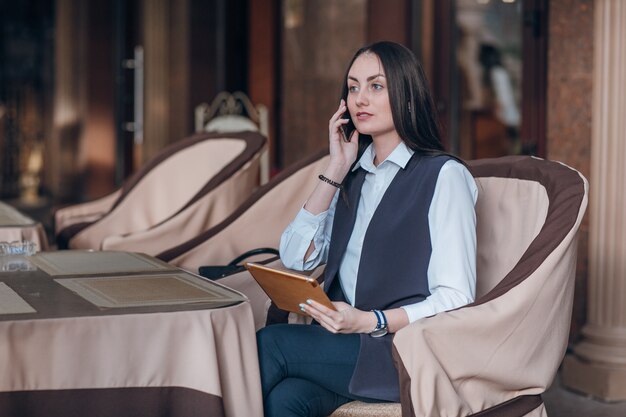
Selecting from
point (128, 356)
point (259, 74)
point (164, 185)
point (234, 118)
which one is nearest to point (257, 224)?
point (164, 185)

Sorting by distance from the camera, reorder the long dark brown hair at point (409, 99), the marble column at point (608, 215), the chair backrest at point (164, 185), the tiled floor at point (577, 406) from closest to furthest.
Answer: the long dark brown hair at point (409, 99) < the tiled floor at point (577, 406) < the marble column at point (608, 215) < the chair backrest at point (164, 185)

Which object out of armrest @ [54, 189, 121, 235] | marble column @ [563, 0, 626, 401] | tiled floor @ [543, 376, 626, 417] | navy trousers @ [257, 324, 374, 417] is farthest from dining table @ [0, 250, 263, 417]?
armrest @ [54, 189, 121, 235]

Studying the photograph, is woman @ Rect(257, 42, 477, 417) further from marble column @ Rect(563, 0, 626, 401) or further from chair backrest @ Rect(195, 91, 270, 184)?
chair backrest @ Rect(195, 91, 270, 184)

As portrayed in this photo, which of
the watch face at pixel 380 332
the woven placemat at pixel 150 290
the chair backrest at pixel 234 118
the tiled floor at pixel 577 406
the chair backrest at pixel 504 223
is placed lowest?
the tiled floor at pixel 577 406

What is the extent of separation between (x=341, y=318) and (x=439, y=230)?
306 mm

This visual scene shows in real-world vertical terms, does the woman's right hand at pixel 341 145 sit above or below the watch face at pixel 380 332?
above

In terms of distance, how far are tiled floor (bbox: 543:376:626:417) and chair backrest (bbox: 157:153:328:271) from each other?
1.17 metres

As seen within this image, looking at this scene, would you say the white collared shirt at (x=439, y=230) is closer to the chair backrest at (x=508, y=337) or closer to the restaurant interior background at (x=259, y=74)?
the chair backrest at (x=508, y=337)

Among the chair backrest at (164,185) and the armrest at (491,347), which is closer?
the armrest at (491,347)

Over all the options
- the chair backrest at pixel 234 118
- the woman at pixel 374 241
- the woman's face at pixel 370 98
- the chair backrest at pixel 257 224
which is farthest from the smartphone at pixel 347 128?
the chair backrest at pixel 234 118

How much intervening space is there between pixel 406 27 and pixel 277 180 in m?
1.81

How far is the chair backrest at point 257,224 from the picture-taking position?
377 cm

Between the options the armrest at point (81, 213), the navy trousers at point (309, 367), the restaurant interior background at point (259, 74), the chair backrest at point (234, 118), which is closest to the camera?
the navy trousers at point (309, 367)

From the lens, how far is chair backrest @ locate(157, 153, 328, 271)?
3.77 meters
